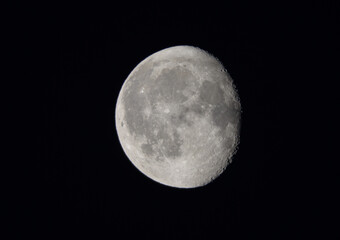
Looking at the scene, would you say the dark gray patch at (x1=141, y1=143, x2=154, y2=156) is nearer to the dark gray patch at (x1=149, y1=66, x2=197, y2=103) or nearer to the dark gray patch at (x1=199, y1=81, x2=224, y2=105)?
the dark gray patch at (x1=149, y1=66, x2=197, y2=103)

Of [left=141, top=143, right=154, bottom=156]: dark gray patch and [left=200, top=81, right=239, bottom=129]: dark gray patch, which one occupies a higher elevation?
[left=200, top=81, right=239, bottom=129]: dark gray patch

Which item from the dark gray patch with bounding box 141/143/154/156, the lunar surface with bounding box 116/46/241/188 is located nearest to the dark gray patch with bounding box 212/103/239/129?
the lunar surface with bounding box 116/46/241/188

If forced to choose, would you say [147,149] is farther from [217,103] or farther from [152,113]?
[217,103]

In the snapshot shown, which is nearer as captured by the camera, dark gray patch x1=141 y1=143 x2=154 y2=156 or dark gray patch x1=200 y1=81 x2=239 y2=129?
dark gray patch x1=200 y1=81 x2=239 y2=129

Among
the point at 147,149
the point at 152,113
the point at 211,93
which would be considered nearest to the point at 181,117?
the point at 152,113

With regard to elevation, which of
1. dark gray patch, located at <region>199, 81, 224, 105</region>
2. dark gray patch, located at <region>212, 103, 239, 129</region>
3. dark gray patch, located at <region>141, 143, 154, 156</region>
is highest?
dark gray patch, located at <region>199, 81, 224, 105</region>

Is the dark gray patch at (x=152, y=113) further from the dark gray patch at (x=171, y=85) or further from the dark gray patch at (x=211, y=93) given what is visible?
the dark gray patch at (x=211, y=93)

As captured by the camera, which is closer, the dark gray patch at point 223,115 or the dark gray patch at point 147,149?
the dark gray patch at point 223,115

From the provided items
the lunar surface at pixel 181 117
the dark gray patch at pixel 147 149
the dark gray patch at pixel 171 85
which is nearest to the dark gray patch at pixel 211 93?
the lunar surface at pixel 181 117

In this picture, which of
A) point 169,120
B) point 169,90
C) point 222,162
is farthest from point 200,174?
point 169,90
